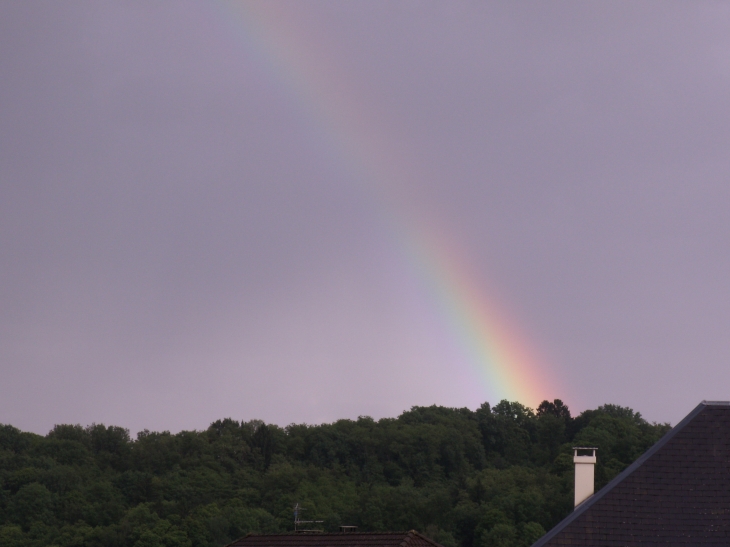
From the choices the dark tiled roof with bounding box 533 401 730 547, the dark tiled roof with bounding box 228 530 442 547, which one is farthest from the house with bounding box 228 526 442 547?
the dark tiled roof with bounding box 533 401 730 547

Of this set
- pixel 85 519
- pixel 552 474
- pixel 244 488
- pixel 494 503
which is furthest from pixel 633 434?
pixel 85 519

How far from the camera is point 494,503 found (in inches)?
4028

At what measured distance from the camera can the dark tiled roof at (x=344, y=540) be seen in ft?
98.4

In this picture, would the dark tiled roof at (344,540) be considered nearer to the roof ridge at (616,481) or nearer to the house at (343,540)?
the house at (343,540)

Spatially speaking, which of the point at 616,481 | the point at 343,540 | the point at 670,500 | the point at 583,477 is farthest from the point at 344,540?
the point at 670,500

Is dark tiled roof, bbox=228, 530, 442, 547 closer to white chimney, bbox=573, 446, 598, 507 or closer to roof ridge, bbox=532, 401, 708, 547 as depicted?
white chimney, bbox=573, 446, 598, 507

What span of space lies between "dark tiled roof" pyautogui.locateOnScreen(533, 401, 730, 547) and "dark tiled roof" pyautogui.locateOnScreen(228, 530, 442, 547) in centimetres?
1270

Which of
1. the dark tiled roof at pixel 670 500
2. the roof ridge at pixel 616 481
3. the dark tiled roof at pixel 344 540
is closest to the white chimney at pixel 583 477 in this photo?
the roof ridge at pixel 616 481

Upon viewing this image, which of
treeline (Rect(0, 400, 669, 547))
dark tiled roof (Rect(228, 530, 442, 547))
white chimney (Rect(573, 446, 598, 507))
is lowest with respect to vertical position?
dark tiled roof (Rect(228, 530, 442, 547))

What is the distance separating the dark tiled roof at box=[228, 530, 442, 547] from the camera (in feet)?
98.4

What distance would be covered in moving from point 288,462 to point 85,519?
97.3ft

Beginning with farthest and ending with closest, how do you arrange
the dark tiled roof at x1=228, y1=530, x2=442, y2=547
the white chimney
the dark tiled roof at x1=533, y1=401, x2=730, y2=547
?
the dark tiled roof at x1=228, y1=530, x2=442, y2=547 → the white chimney → the dark tiled roof at x1=533, y1=401, x2=730, y2=547

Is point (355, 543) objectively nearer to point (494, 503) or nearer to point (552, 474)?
point (494, 503)

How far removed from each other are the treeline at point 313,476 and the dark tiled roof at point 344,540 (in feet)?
206
